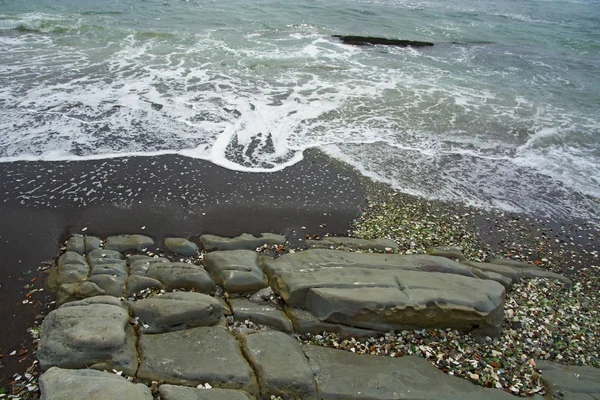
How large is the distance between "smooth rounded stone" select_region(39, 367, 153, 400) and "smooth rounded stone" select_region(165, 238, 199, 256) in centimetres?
267

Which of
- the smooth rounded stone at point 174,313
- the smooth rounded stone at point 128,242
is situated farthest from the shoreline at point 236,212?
the smooth rounded stone at point 174,313

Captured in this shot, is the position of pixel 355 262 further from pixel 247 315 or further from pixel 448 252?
pixel 448 252

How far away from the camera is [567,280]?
265 inches

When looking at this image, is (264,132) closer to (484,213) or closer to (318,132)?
(318,132)

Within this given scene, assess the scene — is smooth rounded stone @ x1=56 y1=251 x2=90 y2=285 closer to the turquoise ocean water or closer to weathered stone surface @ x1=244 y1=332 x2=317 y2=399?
weathered stone surface @ x1=244 y1=332 x2=317 y2=399

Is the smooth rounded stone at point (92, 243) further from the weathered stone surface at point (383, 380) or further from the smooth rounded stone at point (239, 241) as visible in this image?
the weathered stone surface at point (383, 380)

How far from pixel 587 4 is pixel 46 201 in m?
43.8

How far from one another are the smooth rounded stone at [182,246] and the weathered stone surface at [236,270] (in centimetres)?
35

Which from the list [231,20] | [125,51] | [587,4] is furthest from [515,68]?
[587,4]

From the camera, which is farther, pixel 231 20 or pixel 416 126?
pixel 231 20

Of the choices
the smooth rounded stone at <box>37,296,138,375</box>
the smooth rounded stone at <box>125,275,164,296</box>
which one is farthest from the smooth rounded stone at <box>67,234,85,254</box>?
the smooth rounded stone at <box>37,296,138,375</box>

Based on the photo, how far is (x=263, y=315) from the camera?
5.42 metres

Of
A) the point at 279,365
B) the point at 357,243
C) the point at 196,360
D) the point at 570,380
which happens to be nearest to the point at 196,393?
the point at 196,360

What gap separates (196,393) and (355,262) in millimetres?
2944
